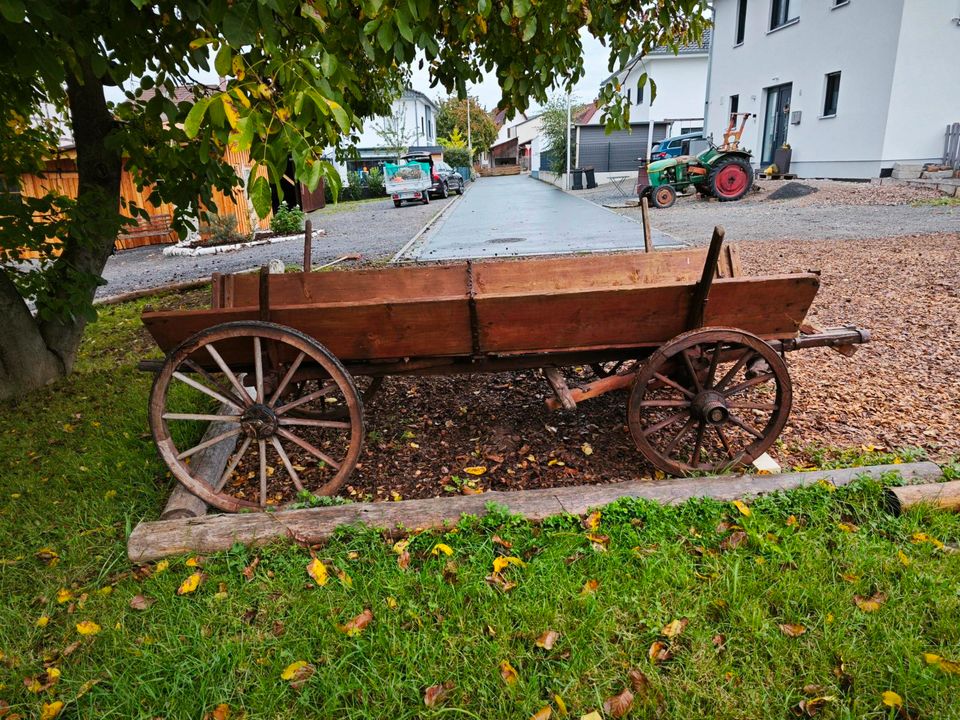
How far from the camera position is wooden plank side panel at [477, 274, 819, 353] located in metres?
2.72

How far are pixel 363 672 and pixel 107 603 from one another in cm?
117

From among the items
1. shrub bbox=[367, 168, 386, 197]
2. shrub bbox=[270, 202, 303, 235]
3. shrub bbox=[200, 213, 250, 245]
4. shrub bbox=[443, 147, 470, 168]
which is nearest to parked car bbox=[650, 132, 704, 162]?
shrub bbox=[270, 202, 303, 235]

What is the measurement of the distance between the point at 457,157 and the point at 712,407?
184ft

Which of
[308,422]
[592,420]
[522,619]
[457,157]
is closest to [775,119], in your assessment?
[592,420]

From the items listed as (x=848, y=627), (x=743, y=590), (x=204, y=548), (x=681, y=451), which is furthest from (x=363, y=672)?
(x=681, y=451)

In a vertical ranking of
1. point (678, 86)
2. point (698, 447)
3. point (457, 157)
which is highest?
point (678, 86)

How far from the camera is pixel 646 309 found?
278 centimetres

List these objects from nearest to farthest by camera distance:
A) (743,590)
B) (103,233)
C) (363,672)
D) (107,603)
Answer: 1. (363,672)
2. (743,590)
3. (107,603)
4. (103,233)

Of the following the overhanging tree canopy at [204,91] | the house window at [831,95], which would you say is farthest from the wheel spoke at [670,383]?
the house window at [831,95]

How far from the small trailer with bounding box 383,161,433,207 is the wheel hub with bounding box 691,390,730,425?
24.9 meters

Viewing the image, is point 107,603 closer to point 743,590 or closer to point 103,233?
point 743,590

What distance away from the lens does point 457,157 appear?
55.5 metres

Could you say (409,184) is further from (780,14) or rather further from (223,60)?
(223,60)

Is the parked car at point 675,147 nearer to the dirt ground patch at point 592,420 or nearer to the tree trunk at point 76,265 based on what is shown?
the dirt ground patch at point 592,420
